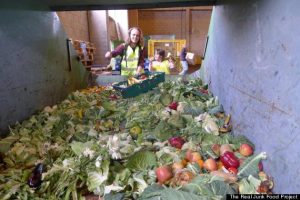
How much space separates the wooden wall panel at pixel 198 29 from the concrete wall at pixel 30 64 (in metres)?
11.4

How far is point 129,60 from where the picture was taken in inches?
211

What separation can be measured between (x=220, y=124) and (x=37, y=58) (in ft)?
8.59

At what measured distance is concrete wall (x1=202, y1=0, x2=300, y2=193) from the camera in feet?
4.71

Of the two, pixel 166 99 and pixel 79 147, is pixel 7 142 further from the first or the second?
pixel 166 99

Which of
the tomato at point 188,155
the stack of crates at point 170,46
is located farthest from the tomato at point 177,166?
the stack of crates at point 170,46

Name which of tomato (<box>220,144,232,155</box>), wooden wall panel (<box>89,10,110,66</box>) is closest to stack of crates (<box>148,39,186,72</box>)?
wooden wall panel (<box>89,10,110,66</box>)

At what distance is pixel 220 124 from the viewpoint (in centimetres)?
257

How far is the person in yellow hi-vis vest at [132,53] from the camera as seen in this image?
5172mm

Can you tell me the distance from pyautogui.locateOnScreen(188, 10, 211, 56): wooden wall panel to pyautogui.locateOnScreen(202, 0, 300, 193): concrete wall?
1225cm

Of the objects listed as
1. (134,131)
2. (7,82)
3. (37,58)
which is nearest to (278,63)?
(134,131)

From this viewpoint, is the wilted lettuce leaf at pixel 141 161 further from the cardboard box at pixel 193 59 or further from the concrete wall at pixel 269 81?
the cardboard box at pixel 193 59

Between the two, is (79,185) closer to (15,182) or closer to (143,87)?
(15,182)

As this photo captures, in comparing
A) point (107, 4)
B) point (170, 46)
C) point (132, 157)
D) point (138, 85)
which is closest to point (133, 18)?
point (170, 46)

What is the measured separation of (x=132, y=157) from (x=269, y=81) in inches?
46.2
